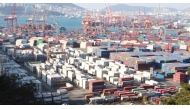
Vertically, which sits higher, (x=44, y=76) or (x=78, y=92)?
(x=44, y=76)

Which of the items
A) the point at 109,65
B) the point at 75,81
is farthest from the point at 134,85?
the point at 109,65

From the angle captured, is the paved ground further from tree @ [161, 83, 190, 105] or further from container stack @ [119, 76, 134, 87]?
tree @ [161, 83, 190, 105]

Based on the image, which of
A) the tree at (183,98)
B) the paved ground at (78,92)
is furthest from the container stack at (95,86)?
the tree at (183,98)

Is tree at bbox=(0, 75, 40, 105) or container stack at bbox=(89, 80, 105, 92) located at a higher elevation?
tree at bbox=(0, 75, 40, 105)

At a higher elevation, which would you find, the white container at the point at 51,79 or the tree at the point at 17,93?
the tree at the point at 17,93

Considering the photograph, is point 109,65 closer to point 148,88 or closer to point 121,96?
point 148,88

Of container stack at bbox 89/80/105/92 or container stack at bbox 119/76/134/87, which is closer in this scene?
container stack at bbox 89/80/105/92

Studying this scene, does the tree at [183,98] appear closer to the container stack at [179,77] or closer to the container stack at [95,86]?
the container stack at [95,86]

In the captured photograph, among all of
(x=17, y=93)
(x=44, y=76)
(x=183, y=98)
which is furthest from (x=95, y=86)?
(x=183, y=98)

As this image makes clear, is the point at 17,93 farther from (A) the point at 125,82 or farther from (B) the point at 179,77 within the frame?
(B) the point at 179,77

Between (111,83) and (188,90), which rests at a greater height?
(188,90)

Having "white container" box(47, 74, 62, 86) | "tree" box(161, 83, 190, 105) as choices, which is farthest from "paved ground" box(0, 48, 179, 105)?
"tree" box(161, 83, 190, 105)
